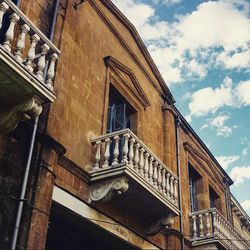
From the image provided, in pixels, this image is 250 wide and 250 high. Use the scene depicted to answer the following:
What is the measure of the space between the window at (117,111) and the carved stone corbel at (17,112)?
4.90 metres

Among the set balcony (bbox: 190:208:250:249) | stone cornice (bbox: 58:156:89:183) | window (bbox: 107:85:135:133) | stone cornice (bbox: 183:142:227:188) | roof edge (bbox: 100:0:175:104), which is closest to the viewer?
stone cornice (bbox: 58:156:89:183)

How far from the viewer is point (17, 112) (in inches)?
297

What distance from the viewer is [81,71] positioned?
11109mm

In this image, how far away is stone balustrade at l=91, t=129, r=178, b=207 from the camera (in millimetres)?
10102

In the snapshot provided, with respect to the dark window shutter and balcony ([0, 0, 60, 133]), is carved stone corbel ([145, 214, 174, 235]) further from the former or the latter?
balcony ([0, 0, 60, 133])

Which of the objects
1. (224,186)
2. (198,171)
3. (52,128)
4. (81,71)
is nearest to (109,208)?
(52,128)

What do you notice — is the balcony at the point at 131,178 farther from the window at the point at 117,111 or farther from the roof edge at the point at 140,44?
the roof edge at the point at 140,44

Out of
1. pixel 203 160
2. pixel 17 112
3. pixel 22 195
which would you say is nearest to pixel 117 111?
pixel 17 112

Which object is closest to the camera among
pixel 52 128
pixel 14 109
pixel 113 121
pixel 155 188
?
pixel 14 109

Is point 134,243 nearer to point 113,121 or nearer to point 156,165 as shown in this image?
point 156,165

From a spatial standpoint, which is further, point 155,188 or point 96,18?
point 96,18

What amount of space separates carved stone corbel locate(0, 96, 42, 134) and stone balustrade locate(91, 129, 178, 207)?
9.39 feet

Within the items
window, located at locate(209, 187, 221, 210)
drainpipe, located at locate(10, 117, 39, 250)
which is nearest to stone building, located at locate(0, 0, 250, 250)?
drainpipe, located at locate(10, 117, 39, 250)

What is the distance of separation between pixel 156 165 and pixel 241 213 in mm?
12664
